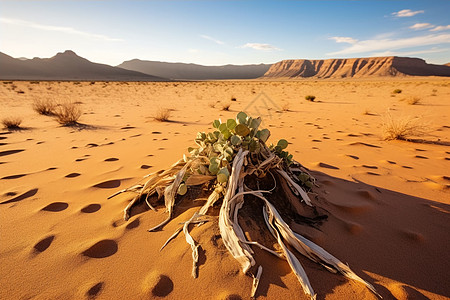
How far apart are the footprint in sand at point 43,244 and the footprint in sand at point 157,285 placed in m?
0.65

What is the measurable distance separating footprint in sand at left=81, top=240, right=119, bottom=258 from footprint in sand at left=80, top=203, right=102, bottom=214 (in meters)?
0.42

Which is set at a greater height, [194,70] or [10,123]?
[10,123]

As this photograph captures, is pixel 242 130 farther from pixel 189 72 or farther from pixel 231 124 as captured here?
pixel 189 72

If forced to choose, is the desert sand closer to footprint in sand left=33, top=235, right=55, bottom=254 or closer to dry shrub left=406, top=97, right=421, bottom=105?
footprint in sand left=33, top=235, right=55, bottom=254

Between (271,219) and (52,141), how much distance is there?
3844 mm

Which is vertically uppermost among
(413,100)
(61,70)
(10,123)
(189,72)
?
(10,123)

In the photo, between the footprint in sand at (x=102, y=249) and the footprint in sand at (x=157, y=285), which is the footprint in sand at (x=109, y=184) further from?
the footprint in sand at (x=157, y=285)

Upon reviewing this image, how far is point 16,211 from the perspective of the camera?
5.16 ft

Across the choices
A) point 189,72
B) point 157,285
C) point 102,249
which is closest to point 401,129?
point 157,285

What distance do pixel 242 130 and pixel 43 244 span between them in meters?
1.30

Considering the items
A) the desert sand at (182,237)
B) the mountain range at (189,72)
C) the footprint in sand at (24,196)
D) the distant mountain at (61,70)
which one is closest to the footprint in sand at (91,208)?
the desert sand at (182,237)

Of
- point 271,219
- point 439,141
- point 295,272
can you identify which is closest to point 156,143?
point 271,219

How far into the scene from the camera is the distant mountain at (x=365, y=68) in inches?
3344

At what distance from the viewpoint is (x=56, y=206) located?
165 centimetres
